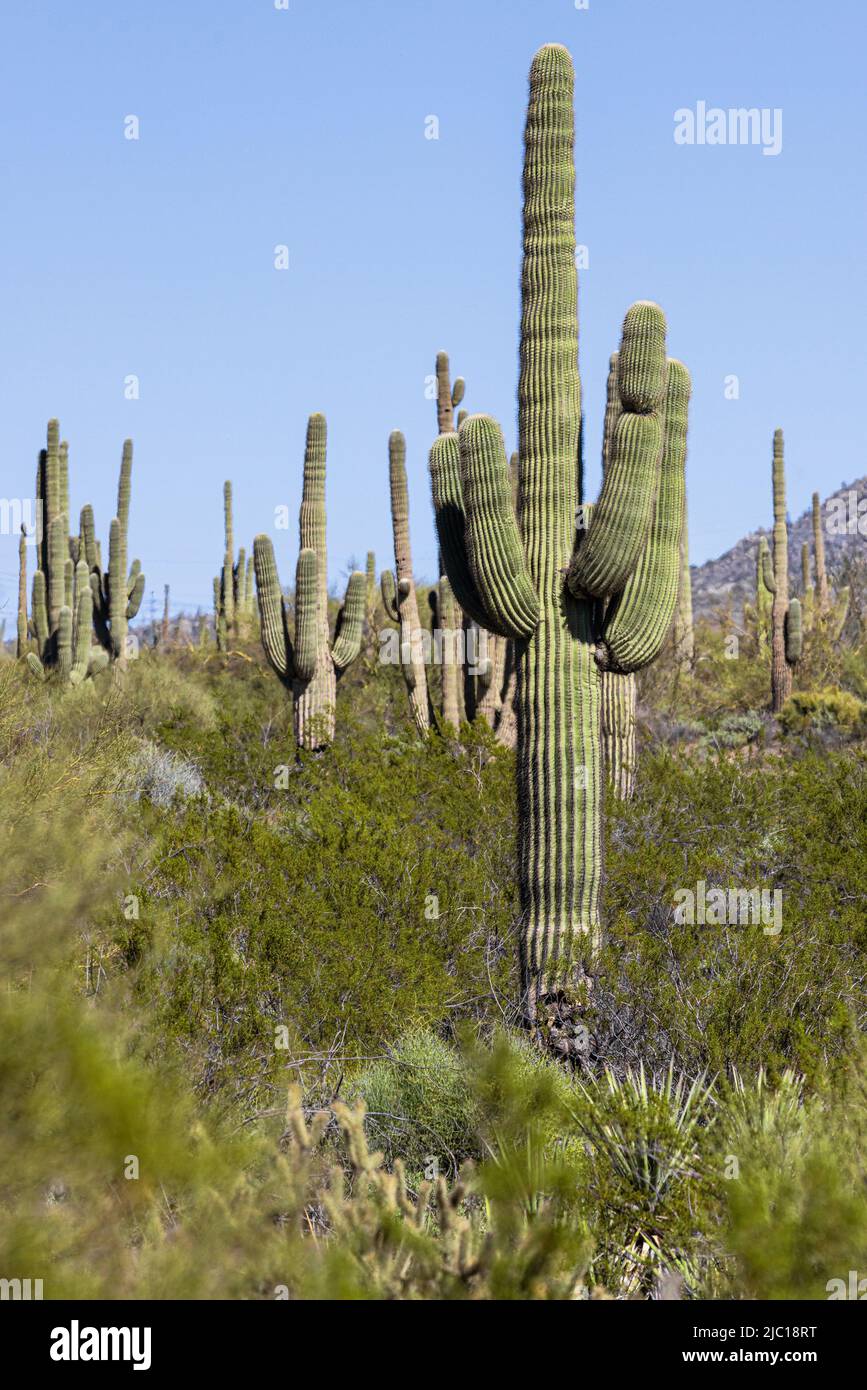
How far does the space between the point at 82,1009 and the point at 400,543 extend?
49.1 feet

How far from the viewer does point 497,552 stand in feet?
27.1

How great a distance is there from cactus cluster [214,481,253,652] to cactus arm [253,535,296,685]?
12.3 meters

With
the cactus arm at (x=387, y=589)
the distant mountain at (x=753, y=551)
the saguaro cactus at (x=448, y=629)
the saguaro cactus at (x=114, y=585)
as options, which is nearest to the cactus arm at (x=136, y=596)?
the saguaro cactus at (x=114, y=585)

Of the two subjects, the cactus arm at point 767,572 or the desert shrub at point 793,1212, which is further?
the cactus arm at point 767,572

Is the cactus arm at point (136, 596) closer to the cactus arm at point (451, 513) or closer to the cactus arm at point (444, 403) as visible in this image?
the cactus arm at point (444, 403)

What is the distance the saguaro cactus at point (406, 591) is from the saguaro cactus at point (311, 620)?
1.96 metres

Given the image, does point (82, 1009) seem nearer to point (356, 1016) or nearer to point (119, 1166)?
point (119, 1166)

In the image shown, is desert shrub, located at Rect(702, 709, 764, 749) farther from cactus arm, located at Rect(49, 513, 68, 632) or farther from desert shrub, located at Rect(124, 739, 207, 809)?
cactus arm, located at Rect(49, 513, 68, 632)

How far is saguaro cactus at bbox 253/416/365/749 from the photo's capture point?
628 inches

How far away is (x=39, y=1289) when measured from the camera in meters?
3.43

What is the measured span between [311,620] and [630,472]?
8.04m

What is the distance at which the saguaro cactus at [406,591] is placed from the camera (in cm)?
1831

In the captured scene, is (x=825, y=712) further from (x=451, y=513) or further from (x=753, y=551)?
(x=753, y=551)

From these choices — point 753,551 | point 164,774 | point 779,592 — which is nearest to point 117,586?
point 164,774
